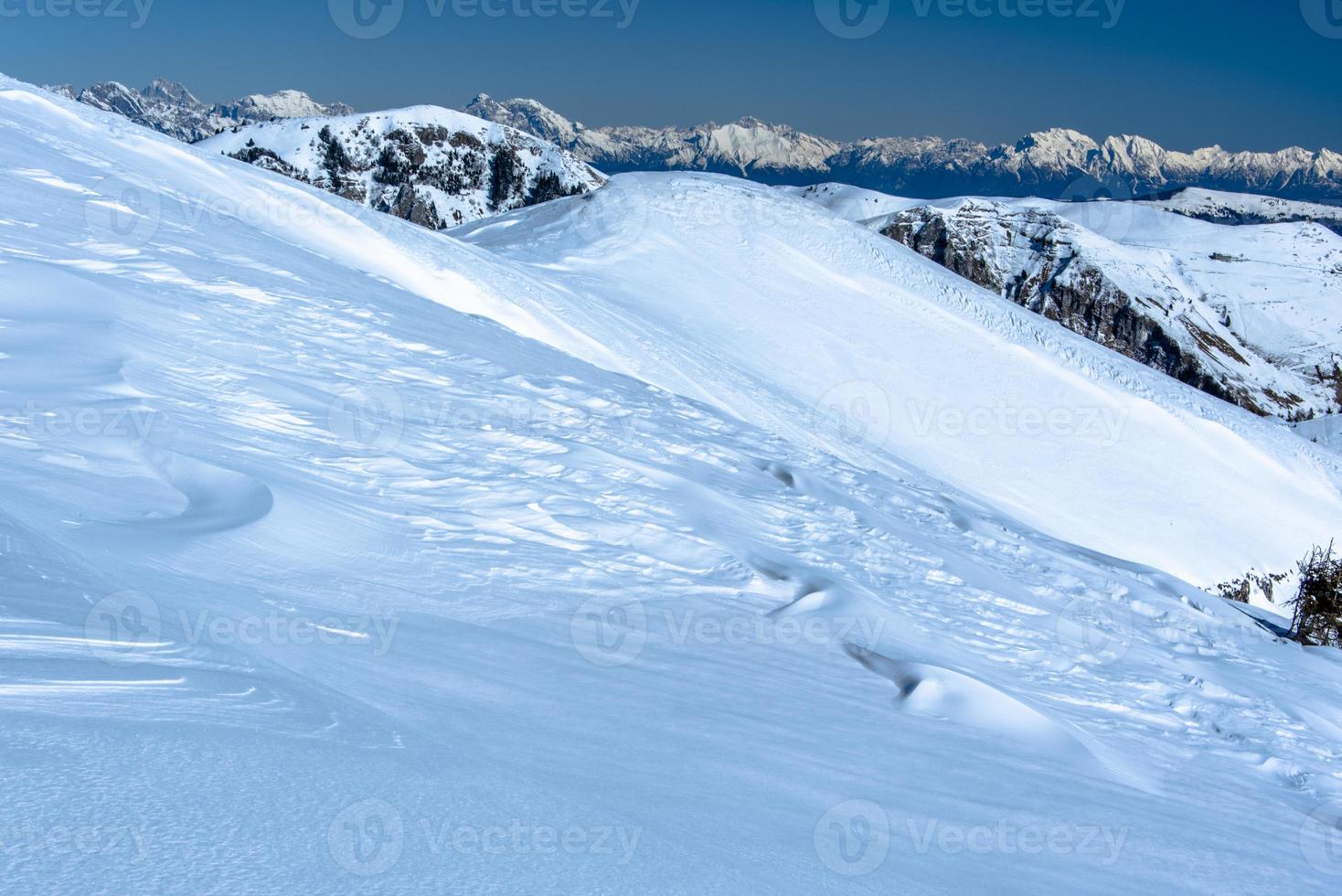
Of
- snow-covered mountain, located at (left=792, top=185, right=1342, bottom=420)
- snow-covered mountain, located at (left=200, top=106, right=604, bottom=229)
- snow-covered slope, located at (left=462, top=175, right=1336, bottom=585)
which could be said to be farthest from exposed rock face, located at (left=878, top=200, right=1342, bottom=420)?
snow-covered slope, located at (left=462, top=175, right=1336, bottom=585)

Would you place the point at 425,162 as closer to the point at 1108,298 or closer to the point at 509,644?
the point at 1108,298

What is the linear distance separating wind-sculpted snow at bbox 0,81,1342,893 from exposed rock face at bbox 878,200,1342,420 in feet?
420

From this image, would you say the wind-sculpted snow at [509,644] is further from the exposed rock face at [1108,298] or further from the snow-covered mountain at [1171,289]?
the exposed rock face at [1108,298]

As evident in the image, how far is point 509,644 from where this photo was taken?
4.65 m

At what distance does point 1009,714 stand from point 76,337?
22.8ft

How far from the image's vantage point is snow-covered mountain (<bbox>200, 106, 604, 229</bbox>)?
16312 cm

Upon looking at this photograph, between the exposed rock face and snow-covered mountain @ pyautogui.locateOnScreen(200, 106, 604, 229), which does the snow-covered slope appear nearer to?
the exposed rock face

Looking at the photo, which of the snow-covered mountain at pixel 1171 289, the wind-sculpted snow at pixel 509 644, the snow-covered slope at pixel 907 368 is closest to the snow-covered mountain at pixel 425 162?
the snow-covered mountain at pixel 1171 289

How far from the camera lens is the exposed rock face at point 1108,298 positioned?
131000mm

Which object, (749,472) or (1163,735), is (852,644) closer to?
(1163,735)

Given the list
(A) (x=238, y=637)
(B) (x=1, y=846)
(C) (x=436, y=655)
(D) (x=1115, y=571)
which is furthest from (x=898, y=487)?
(B) (x=1, y=846)

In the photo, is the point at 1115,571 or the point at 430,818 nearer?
the point at 430,818

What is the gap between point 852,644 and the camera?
572cm

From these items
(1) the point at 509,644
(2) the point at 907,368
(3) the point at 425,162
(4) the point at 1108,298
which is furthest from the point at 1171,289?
(1) the point at 509,644
